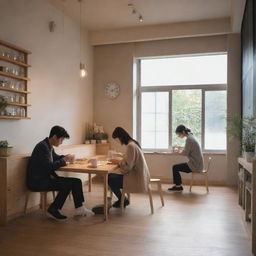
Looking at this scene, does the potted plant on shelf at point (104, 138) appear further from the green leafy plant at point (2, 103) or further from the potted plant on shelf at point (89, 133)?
the green leafy plant at point (2, 103)

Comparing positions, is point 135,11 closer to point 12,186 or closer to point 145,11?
point 145,11

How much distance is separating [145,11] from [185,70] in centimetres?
162

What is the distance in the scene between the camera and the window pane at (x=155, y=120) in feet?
20.5

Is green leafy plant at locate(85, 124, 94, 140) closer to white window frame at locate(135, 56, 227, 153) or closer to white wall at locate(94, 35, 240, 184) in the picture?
white wall at locate(94, 35, 240, 184)

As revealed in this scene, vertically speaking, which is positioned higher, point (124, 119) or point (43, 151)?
point (124, 119)

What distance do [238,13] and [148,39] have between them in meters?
1.88

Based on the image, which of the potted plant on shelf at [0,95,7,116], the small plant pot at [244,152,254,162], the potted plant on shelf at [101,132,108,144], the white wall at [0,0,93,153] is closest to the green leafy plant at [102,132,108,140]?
the potted plant on shelf at [101,132,108,144]

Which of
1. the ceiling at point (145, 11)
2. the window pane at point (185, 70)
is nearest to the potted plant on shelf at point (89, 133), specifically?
the window pane at point (185, 70)

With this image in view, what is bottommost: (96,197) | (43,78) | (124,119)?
(96,197)

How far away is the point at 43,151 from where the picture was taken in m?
3.52

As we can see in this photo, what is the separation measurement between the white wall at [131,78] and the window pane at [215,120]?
31 cm

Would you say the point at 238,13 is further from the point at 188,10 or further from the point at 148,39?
the point at 148,39

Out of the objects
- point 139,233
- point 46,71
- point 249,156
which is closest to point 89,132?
point 46,71

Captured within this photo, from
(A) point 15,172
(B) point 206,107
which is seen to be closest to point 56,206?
(A) point 15,172
